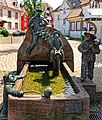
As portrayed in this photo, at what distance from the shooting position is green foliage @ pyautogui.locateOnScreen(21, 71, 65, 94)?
20.3ft

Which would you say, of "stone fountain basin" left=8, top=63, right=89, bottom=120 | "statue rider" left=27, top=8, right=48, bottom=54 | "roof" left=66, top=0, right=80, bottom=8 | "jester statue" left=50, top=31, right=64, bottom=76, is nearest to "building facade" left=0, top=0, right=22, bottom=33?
"roof" left=66, top=0, right=80, bottom=8

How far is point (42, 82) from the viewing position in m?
6.80

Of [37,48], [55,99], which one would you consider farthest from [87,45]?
[55,99]

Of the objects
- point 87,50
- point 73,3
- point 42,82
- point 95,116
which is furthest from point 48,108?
point 73,3

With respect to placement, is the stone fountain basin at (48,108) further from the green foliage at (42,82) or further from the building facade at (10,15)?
the building facade at (10,15)

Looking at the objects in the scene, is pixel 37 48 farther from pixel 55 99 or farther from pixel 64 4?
pixel 64 4

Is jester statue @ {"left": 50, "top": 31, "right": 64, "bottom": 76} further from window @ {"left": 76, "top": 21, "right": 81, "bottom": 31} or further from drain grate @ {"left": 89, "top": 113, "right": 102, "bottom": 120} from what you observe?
window @ {"left": 76, "top": 21, "right": 81, "bottom": 31}

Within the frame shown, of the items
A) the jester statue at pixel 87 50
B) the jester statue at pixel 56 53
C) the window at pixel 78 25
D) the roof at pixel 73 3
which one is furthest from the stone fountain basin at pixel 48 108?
the roof at pixel 73 3

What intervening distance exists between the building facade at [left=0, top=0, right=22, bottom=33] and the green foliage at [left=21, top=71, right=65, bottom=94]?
3437 centimetres

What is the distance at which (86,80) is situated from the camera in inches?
271

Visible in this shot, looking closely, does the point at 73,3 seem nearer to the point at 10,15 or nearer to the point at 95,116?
the point at 10,15

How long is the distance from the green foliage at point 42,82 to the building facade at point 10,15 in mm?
34373

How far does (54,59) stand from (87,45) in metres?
0.99

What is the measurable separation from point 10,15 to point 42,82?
135ft
